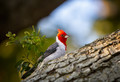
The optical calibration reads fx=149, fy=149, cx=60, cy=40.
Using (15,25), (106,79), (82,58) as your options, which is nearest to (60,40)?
(82,58)

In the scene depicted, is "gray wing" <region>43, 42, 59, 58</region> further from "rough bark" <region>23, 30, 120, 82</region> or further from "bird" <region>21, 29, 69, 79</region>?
"rough bark" <region>23, 30, 120, 82</region>

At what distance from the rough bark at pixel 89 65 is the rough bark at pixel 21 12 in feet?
2.81

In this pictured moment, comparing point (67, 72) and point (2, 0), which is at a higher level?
point (2, 0)

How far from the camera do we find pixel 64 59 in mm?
2135

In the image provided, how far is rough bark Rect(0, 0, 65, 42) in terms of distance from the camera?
1113 millimetres

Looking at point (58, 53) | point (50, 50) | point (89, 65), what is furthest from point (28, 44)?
point (89, 65)

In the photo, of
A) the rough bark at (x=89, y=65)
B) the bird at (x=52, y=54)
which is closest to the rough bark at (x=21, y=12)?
the rough bark at (x=89, y=65)

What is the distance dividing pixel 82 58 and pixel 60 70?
1.11 ft

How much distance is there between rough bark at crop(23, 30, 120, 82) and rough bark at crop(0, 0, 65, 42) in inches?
33.7

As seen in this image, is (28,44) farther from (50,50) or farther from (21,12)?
(21,12)

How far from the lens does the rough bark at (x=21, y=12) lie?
1.11m

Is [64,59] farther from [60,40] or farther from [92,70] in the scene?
[60,40]

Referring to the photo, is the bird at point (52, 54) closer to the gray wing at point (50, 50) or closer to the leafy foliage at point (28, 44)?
the gray wing at point (50, 50)

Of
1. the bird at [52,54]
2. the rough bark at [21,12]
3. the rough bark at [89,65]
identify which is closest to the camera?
the rough bark at [21,12]
